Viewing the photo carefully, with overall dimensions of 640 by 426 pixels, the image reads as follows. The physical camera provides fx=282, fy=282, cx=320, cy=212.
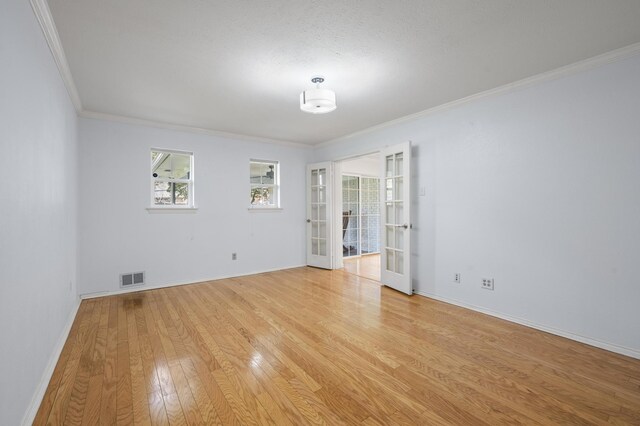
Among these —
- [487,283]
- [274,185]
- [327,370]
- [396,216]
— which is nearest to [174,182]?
[274,185]

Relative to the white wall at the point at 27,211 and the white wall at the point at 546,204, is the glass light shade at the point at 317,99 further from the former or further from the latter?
the white wall at the point at 27,211

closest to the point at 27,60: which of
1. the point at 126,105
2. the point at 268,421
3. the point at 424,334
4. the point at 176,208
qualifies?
the point at 126,105

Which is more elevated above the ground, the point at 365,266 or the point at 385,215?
the point at 385,215

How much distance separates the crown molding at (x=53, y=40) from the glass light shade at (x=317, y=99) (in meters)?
1.98

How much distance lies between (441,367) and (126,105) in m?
4.62

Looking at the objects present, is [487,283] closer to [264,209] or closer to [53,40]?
[264,209]

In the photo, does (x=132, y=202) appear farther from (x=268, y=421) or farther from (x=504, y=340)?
(x=504, y=340)

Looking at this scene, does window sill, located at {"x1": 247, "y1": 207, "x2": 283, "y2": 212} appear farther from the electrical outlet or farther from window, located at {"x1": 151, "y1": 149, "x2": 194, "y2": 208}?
the electrical outlet

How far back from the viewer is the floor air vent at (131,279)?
4164mm

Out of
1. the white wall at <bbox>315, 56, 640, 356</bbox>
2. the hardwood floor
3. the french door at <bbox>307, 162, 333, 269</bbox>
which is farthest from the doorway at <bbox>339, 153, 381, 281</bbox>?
the hardwood floor

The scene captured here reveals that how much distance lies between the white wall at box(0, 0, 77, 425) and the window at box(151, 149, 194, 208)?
1832 millimetres

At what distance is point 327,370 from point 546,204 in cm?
270

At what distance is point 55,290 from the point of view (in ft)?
7.97

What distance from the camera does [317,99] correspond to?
2.85 meters
